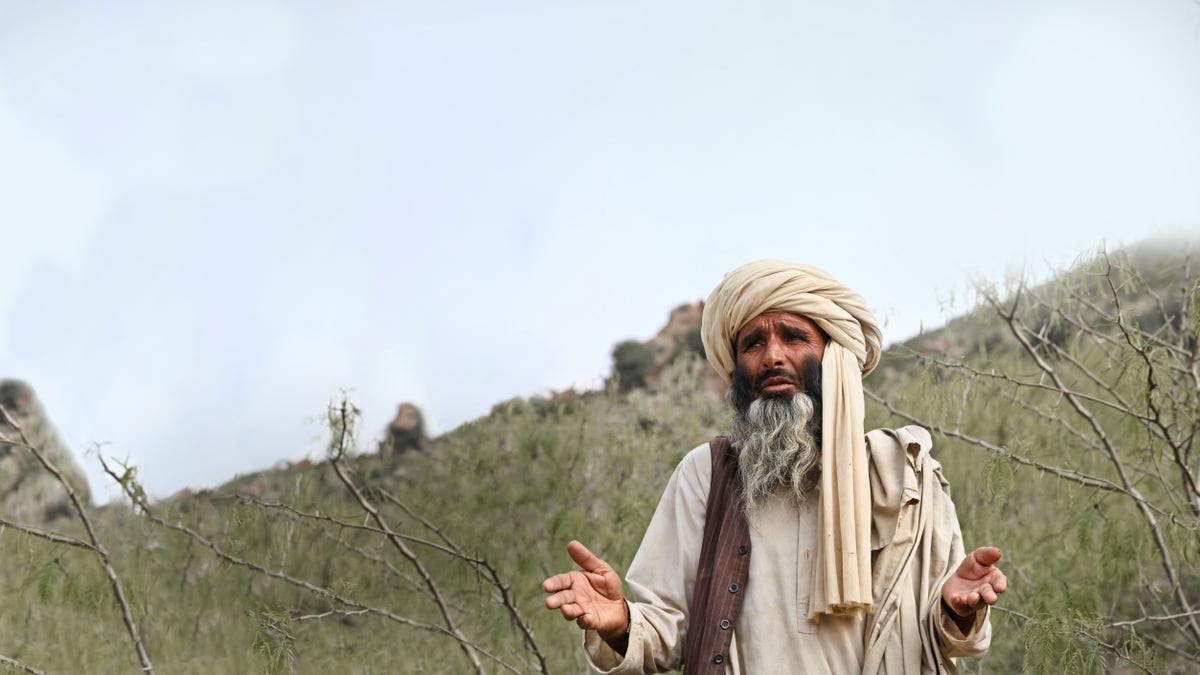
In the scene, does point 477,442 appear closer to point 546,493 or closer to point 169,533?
point 546,493

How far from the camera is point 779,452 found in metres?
2.79

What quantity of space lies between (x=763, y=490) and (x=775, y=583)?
211 mm

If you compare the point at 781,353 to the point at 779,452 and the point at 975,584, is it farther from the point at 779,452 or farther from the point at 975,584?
the point at 975,584

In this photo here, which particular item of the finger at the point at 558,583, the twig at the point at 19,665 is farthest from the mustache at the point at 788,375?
the twig at the point at 19,665

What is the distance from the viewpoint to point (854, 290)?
9.67 feet

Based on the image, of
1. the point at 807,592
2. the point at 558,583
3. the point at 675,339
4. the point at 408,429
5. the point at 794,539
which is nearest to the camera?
the point at 558,583

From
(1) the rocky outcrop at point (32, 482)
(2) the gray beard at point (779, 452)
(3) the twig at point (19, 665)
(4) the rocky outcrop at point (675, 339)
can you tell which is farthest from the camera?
(4) the rocky outcrop at point (675, 339)

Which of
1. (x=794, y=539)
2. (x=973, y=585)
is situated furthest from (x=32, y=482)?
(x=973, y=585)

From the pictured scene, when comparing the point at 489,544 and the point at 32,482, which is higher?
the point at 32,482

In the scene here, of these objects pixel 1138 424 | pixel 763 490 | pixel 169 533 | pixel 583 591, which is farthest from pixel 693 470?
pixel 169 533

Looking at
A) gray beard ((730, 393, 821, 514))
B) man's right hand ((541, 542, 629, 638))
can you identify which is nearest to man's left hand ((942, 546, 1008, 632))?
gray beard ((730, 393, 821, 514))

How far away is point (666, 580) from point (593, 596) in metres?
0.31

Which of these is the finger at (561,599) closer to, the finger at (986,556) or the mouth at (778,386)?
the mouth at (778,386)

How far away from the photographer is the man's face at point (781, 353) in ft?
A: 9.46
